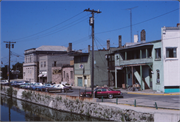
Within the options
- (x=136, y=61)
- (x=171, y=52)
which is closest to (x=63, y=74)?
(x=136, y=61)

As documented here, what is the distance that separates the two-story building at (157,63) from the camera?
113 ft

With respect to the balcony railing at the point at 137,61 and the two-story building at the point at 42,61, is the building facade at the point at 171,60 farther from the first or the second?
the two-story building at the point at 42,61

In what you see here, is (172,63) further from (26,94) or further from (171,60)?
(26,94)

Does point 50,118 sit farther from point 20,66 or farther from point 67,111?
point 20,66

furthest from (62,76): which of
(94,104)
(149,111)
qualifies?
(149,111)

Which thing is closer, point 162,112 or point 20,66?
point 162,112

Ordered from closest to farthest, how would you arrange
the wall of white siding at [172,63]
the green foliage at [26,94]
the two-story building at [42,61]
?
the wall of white siding at [172,63] → the green foliage at [26,94] → the two-story building at [42,61]

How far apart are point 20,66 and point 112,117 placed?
4729 inches

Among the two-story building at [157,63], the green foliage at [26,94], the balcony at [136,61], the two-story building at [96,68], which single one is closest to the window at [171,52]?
the two-story building at [157,63]

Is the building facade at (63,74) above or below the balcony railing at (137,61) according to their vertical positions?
below

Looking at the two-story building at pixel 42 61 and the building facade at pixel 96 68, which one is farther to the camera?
the two-story building at pixel 42 61

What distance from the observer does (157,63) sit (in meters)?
36.1

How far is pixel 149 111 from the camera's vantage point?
17.9 meters

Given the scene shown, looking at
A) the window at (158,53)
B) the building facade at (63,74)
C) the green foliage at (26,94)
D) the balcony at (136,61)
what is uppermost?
the window at (158,53)
